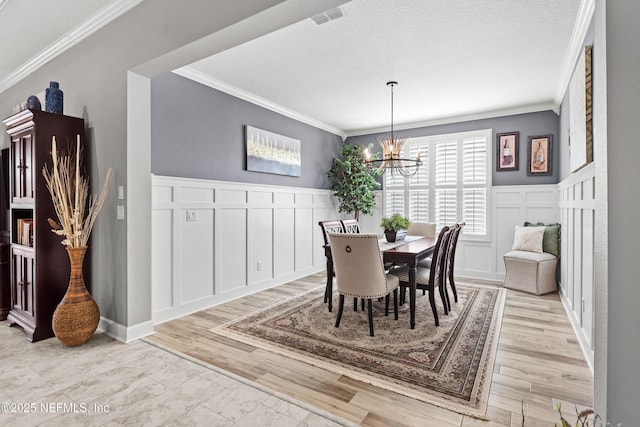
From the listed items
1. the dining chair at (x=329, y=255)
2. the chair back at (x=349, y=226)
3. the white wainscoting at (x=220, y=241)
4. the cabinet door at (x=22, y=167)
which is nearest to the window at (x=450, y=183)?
the chair back at (x=349, y=226)

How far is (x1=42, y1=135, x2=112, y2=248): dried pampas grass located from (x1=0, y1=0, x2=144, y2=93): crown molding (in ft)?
3.27

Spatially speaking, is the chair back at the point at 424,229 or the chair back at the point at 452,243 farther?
the chair back at the point at 424,229

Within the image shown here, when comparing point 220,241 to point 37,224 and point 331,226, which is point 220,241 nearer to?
point 331,226

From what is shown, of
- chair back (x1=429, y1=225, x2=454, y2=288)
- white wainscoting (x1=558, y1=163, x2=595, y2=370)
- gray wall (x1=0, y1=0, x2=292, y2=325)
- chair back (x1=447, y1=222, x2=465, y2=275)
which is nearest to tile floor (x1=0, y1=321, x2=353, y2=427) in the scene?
gray wall (x1=0, y1=0, x2=292, y2=325)

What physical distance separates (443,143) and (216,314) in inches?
173

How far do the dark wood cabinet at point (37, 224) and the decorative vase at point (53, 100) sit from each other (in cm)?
13

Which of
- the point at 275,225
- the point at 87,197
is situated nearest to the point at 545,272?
the point at 275,225

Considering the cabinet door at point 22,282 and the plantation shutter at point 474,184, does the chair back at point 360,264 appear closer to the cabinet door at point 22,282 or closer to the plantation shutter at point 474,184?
the cabinet door at point 22,282

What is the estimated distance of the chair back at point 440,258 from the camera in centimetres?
312

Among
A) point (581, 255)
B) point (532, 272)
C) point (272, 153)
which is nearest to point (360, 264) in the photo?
point (581, 255)

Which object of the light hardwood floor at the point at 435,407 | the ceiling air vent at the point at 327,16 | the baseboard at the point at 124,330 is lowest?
the light hardwood floor at the point at 435,407

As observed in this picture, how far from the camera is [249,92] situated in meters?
4.29

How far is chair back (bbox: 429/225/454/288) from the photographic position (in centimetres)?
312

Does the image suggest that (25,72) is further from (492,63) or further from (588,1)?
(588,1)
